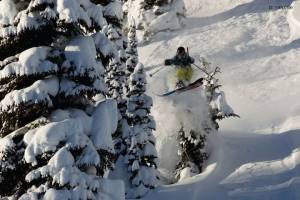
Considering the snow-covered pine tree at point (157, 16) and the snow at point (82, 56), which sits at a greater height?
the snow-covered pine tree at point (157, 16)

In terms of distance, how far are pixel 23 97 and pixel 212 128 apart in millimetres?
13300

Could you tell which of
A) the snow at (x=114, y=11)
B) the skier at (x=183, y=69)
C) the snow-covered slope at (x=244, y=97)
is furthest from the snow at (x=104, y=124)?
the skier at (x=183, y=69)

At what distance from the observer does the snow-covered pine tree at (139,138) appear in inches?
784

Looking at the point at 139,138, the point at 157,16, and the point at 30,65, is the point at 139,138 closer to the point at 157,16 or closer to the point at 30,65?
the point at 30,65

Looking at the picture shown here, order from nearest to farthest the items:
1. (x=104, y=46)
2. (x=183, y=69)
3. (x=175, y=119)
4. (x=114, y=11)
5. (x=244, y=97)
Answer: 1. (x=104, y=46)
2. (x=114, y=11)
3. (x=175, y=119)
4. (x=183, y=69)
5. (x=244, y=97)

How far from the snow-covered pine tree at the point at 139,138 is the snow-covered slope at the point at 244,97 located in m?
1.57

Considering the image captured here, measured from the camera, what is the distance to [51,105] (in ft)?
35.0

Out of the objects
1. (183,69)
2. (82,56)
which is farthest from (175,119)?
(82,56)

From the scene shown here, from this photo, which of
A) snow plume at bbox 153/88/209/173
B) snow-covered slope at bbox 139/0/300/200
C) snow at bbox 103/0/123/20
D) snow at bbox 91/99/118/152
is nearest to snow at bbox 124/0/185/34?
Answer: snow-covered slope at bbox 139/0/300/200

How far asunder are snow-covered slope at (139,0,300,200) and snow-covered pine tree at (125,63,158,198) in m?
1.57

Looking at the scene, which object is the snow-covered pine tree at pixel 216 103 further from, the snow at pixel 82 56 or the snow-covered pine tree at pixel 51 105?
the snow at pixel 82 56

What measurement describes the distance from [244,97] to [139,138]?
39.4 feet

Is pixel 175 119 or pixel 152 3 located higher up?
pixel 152 3

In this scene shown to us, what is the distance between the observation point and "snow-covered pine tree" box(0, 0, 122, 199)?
32.7 ft
